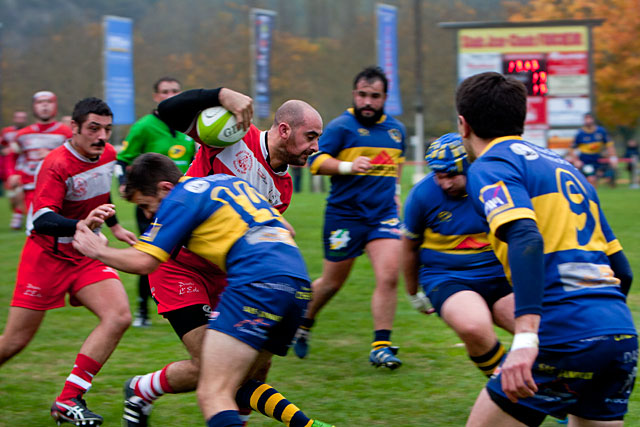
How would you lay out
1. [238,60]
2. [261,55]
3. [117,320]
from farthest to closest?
[238,60] < [261,55] < [117,320]

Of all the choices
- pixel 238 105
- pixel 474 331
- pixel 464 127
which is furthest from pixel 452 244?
pixel 464 127

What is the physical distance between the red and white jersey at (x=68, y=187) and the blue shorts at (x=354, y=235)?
6.57 ft

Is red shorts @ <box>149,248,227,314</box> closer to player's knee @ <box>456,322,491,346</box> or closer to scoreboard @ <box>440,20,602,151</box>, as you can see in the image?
player's knee @ <box>456,322,491,346</box>

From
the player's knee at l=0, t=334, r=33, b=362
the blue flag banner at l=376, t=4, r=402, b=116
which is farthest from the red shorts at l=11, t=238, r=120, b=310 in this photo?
the blue flag banner at l=376, t=4, r=402, b=116

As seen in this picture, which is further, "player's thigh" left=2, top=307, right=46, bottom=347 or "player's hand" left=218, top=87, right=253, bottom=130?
"player's thigh" left=2, top=307, right=46, bottom=347

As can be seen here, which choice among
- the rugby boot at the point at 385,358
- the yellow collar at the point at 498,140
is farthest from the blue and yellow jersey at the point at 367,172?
the yellow collar at the point at 498,140

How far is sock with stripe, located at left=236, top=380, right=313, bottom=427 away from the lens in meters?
4.14

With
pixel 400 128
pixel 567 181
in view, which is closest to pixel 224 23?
pixel 400 128

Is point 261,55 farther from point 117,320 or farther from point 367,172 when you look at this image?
point 117,320

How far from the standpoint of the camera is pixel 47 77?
60.1 metres

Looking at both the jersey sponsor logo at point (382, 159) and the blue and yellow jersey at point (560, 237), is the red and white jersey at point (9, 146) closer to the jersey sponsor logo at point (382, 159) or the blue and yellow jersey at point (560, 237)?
the jersey sponsor logo at point (382, 159)

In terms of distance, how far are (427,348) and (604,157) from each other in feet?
63.4

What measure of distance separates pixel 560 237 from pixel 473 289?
5.78 ft

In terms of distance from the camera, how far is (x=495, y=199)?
9.73ft
